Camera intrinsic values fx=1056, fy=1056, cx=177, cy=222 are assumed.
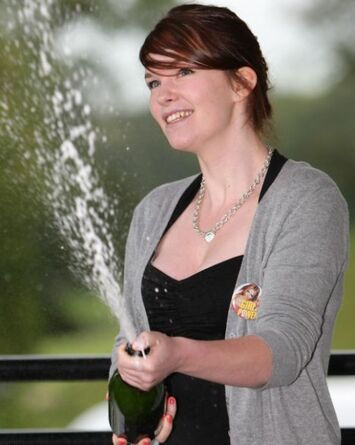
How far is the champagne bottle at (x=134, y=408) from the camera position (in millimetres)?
1386

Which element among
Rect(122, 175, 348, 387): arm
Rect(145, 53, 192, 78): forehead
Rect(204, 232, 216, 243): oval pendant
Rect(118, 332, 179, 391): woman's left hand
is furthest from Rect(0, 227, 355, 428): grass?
Rect(118, 332, 179, 391): woman's left hand

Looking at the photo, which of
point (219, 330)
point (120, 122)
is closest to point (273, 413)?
point (219, 330)

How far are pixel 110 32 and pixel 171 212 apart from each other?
3.93 m

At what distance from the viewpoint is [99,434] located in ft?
6.59

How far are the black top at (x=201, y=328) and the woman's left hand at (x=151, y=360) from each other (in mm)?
293

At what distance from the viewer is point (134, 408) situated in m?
1.39

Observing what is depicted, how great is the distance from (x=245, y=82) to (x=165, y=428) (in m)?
0.51

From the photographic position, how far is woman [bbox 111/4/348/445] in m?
1.31

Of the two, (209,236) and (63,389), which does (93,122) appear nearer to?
(63,389)

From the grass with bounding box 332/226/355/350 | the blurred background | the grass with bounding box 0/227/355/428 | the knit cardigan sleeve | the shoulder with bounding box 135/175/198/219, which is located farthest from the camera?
the grass with bounding box 332/226/355/350

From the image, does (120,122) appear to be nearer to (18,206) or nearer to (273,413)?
(18,206)

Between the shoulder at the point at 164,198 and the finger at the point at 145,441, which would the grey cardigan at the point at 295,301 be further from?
the shoulder at the point at 164,198

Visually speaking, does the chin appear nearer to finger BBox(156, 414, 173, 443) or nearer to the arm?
the arm

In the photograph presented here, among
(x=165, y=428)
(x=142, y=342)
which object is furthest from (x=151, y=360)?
(x=165, y=428)
